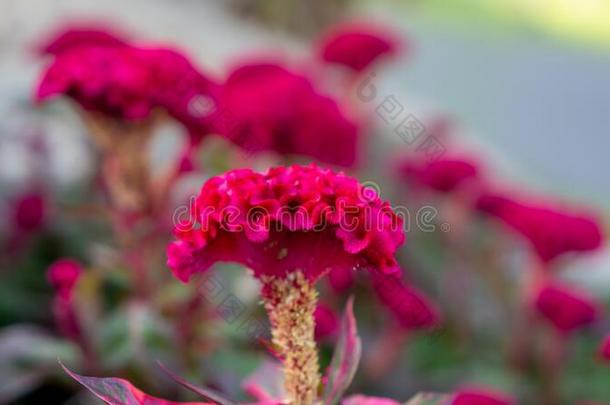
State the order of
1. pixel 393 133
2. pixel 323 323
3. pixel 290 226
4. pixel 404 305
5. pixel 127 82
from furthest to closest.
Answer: pixel 393 133, pixel 404 305, pixel 323 323, pixel 127 82, pixel 290 226

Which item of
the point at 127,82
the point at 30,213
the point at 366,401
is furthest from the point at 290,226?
the point at 30,213

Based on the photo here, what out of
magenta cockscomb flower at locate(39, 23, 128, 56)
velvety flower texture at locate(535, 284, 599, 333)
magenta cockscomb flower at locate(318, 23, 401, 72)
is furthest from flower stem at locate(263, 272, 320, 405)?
magenta cockscomb flower at locate(318, 23, 401, 72)

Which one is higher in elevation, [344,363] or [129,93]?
[129,93]

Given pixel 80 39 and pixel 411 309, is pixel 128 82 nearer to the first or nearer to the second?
pixel 80 39

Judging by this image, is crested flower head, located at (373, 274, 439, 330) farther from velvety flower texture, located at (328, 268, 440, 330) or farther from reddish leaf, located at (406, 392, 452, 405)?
reddish leaf, located at (406, 392, 452, 405)

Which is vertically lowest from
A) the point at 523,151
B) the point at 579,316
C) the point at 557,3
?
the point at 579,316

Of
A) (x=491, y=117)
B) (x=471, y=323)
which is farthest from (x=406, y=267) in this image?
(x=491, y=117)

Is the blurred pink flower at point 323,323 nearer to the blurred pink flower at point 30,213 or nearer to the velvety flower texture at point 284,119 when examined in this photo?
the velvety flower texture at point 284,119

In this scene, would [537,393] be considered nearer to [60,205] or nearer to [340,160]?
[340,160]
